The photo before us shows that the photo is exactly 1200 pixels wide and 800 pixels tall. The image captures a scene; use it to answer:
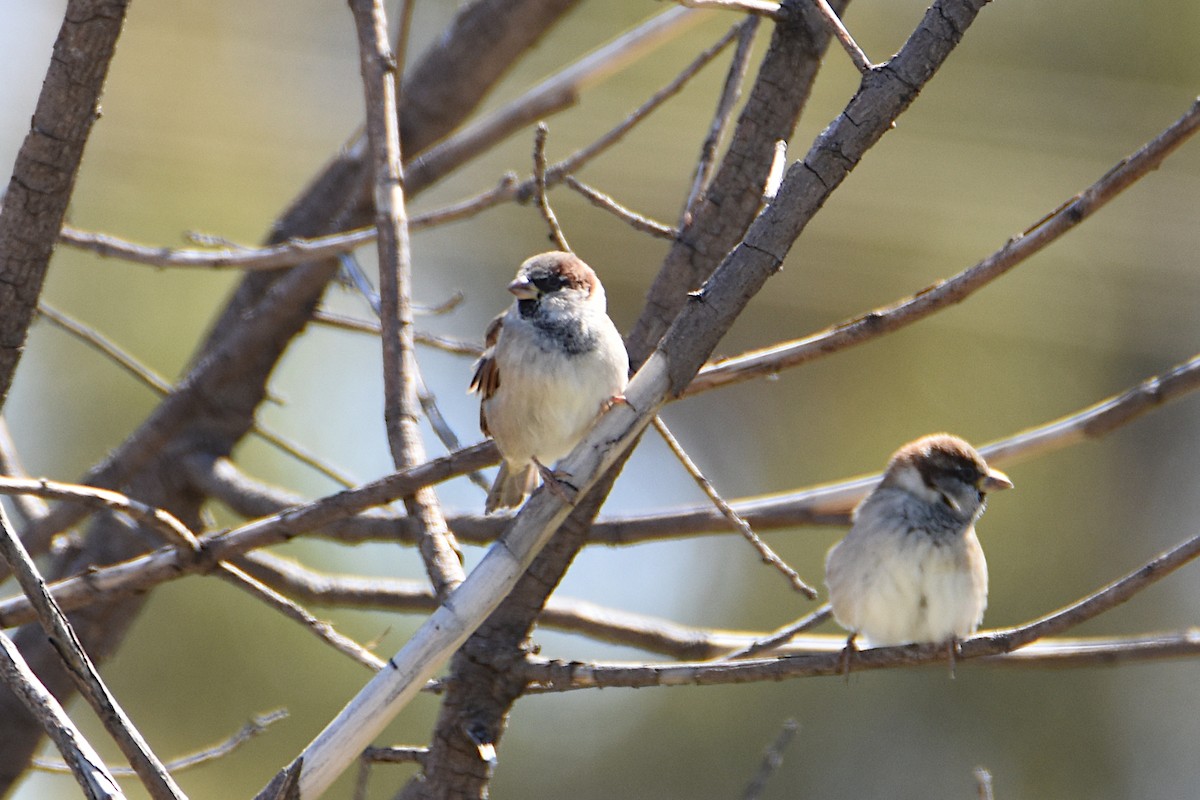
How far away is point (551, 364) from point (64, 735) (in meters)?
1.31

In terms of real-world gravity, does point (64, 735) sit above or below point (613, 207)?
below

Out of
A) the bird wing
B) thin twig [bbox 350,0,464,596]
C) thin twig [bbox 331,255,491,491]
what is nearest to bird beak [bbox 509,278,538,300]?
the bird wing

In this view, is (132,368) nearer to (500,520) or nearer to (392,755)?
(500,520)

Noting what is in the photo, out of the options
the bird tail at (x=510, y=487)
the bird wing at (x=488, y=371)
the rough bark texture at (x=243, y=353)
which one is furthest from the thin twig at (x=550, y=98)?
the bird tail at (x=510, y=487)

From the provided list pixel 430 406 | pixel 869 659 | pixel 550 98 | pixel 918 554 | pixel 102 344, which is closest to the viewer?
pixel 869 659

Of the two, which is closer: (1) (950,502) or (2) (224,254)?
(2) (224,254)

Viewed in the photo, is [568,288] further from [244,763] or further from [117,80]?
[117,80]

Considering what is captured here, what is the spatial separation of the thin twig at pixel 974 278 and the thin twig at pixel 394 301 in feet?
1.45

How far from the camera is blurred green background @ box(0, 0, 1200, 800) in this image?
227 inches

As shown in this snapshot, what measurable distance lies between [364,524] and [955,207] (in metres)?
4.86

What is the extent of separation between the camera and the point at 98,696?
56.4 inches

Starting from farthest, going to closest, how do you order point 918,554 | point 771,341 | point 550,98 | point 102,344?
point 771,341 → point 550,98 → point 102,344 → point 918,554

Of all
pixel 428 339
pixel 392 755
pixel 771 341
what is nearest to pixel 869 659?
pixel 392 755

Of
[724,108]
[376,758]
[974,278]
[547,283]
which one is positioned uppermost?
[724,108]
